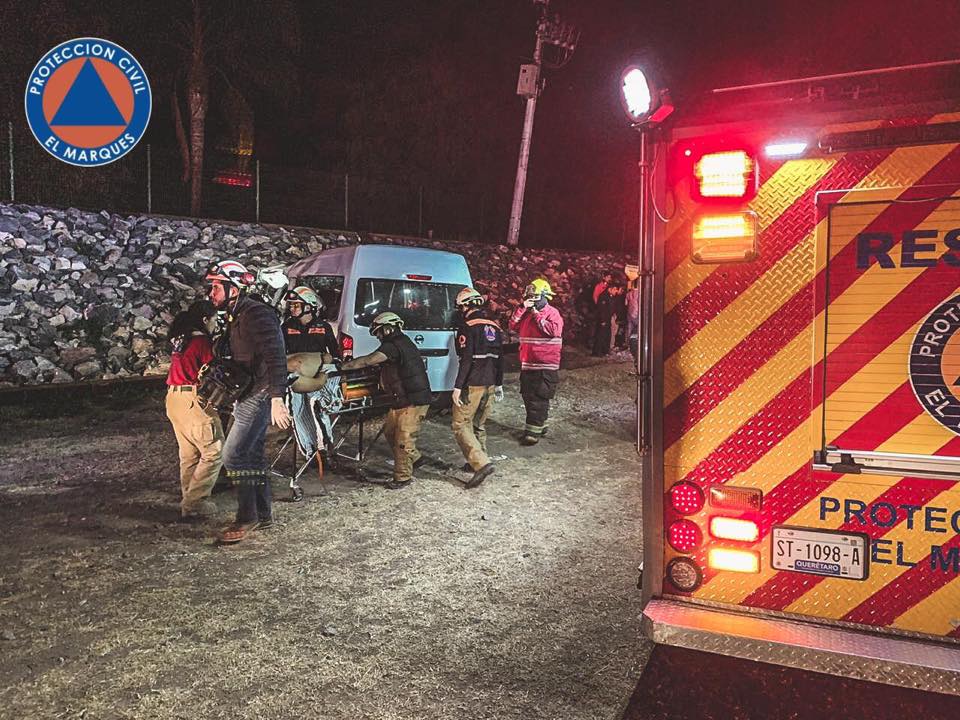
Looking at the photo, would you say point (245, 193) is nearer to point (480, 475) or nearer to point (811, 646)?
point (480, 475)

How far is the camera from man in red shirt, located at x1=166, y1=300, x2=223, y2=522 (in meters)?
5.58

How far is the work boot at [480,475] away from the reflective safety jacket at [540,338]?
1.85 metres

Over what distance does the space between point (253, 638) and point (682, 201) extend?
10.4 ft

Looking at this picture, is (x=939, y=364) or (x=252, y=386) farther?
(x=252, y=386)

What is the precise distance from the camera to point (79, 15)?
640 inches

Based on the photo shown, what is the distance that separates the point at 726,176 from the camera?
2.87 metres

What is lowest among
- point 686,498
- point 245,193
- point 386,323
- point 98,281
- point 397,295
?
point 686,498

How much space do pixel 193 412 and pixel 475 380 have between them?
2.80 metres

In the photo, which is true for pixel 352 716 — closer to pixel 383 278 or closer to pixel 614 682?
pixel 614 682

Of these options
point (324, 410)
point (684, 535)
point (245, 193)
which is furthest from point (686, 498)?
point (245, 193)

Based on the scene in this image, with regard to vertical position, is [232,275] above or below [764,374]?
above

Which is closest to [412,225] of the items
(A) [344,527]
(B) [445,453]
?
(B) [445,453]

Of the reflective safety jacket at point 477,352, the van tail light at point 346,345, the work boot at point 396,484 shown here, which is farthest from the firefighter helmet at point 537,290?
the work boot at point 396,484

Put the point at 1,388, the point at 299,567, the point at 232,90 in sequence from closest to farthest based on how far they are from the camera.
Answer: the point at 299,567 → the point at 1,388 → the point at 232,90
